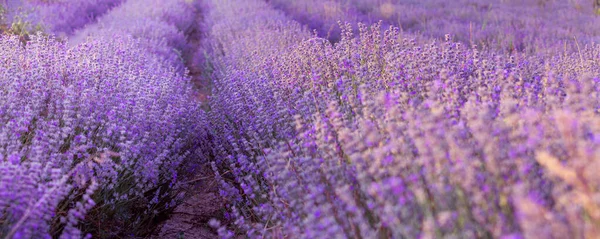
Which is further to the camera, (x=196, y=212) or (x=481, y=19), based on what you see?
(x=481, y=19)

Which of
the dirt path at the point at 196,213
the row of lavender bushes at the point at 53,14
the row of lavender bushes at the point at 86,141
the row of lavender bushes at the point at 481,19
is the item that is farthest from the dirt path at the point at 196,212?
the row of lavender bushes at the point at 53,14

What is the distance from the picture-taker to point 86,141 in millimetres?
2547

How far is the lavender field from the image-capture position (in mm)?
1405

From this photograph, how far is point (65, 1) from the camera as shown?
27.4 feet

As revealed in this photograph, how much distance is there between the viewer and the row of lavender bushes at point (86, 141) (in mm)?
1890

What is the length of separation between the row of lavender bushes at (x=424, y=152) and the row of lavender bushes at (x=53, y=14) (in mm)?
3624

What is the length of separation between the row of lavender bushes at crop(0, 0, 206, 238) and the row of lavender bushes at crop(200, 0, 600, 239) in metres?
0.38

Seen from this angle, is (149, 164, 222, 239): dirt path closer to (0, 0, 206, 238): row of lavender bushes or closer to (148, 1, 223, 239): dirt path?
(148, 1, 223, 239): dirt path

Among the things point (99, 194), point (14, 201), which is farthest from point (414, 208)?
point (99, 194)

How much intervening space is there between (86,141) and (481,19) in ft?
21.9

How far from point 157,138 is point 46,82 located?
680 mm

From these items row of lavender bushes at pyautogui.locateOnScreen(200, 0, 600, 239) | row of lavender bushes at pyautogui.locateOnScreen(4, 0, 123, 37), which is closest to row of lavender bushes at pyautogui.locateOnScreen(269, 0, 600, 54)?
row of lavender bushes at pyautogui.locateOnScreen(200, 0, 600, 239)

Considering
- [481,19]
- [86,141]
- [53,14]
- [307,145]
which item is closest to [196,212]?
[86,141]

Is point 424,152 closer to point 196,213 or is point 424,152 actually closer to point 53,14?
point 196,213
